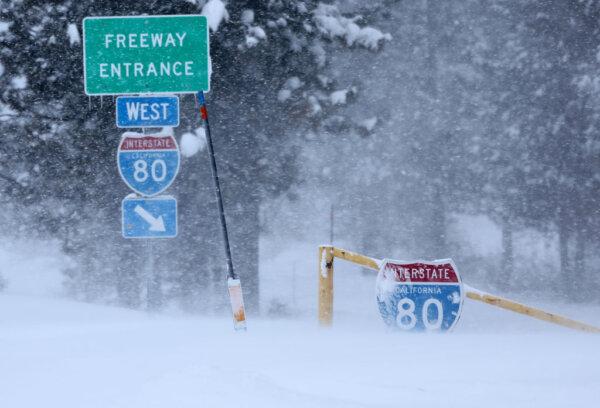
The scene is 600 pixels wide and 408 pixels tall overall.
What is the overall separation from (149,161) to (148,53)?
1328 millimetres

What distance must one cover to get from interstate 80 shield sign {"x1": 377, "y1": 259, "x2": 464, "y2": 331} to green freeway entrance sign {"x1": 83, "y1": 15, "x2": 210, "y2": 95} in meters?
3.19

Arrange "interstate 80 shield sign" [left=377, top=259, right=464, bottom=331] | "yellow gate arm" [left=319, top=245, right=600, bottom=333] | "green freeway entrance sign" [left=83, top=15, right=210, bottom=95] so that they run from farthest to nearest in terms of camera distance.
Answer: "green freeway entrance sign" [left=83, top=15, right=210, bottom=95] → "yellow gate arm" [left=319, top=245, right=600, bottom=333] → "interstate 80 shield sign" [left=377, top=259, right=464, bottom=331]

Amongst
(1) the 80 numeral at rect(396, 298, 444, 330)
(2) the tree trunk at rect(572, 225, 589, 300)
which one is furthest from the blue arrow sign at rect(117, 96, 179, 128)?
(2) the tree trunk at rect(572, 225, 589, 300)

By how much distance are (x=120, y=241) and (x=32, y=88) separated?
3.99 metres

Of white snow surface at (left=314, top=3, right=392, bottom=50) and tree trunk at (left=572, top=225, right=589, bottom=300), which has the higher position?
white snow surface at (left=314, top=3, right=392, bottom=50)

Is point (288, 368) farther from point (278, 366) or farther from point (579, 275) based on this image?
point (579, 275)

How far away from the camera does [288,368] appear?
5.93m

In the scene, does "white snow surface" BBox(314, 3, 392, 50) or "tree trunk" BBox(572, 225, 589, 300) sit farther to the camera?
"tree trunk" BBox(572, 225, 589, 300)

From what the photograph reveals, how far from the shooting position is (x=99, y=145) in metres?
15.2

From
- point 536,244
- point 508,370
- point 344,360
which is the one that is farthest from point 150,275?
point 536,244

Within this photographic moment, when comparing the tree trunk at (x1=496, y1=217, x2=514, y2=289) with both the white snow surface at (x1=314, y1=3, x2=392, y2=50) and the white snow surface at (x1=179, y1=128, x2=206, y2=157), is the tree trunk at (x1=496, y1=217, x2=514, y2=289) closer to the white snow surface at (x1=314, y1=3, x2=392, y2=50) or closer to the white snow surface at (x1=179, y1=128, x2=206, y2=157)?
the white snow surface at (x1=314, y1=3, x2=392, y2=50)

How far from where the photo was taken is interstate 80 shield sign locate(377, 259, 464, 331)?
816 centimetres

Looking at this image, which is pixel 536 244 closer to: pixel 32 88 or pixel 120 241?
pixel 120 241

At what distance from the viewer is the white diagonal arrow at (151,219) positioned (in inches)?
348
